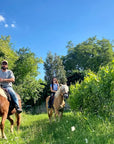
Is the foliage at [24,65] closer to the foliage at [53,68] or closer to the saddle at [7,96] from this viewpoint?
the saddle at [7,96]

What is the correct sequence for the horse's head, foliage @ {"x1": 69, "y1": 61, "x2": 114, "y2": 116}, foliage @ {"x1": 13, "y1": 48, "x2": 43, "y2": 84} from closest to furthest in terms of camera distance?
foliage @ {"x1": 69, "y1": 61, "x2": 114, "y2": 116}
the horse's head
foliage @ {"x1": 13, "y1": 48, "x2": 43, "y2": 84}

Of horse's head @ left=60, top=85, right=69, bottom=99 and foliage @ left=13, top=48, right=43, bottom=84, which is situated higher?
foliage @ left=13, top=48, right=43, bottom=84

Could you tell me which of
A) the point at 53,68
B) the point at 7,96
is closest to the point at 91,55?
the point at 53,68

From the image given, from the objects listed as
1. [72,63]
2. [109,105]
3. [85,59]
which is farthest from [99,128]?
[72,63]

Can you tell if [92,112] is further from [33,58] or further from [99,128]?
[33,58]

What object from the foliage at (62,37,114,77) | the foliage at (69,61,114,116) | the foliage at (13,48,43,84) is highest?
the foliage at (62,37,114,77)

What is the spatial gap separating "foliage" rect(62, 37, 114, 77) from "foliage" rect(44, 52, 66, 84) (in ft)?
12.1

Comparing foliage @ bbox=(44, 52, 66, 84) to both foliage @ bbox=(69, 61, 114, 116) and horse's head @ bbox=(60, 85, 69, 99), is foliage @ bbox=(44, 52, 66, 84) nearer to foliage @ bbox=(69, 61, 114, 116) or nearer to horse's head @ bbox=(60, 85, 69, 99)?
horse's head @ bbox=(60, 85, 69, 99)

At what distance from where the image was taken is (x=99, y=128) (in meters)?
4.12

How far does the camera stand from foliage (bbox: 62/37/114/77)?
36281 mm

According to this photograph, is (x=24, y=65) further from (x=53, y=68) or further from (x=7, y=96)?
(x=53, y=68)

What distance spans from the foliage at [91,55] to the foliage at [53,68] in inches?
145

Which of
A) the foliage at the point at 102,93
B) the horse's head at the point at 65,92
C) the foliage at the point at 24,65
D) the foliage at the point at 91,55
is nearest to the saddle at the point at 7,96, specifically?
A: the horse's head at the point at 65,92

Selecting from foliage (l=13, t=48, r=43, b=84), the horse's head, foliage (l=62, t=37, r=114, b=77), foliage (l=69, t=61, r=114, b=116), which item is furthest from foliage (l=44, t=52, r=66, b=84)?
foliage (l=69, t=61, r=114, b=116)
